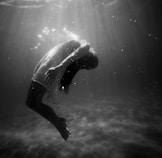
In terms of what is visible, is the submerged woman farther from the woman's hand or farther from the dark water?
the dark water

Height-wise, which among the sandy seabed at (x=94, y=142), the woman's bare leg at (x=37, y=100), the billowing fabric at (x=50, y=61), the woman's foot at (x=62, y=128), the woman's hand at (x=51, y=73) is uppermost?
the billowing fabric at (x=50, y=61)

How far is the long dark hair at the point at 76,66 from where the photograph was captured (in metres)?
4.21

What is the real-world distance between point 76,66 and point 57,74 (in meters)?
0.74

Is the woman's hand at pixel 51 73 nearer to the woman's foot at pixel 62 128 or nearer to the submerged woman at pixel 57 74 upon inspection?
the submerged woman at pixel 57 74

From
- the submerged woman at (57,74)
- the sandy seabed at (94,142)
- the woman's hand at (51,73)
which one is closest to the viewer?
the woman's hand at (51,73)

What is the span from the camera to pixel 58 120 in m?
4.30

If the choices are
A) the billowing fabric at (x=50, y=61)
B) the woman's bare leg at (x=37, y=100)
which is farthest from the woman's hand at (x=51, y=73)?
the woman's bare leg at (x=37, y=100)

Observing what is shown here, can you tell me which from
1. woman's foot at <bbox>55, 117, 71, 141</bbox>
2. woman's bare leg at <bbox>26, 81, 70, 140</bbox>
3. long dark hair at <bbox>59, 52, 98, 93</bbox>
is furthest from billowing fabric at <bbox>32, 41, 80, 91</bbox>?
woman's foot at <bbox>55, 117, 71, 141</bbox>

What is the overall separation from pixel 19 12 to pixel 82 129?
Result: 16981mm

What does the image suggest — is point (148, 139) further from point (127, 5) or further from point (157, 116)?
point (127, 5)

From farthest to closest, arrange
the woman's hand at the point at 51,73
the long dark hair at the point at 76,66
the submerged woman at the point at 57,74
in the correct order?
the long dark hair at the point at 76,66 < the submerged woman at the point at 57,74 < the woman's hand at the point at 51,73

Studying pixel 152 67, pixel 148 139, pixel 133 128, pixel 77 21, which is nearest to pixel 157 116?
pixel 133 128

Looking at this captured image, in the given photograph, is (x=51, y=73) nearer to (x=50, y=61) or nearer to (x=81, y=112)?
(x=50, y=61)

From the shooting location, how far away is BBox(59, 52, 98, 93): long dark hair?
4.21m
